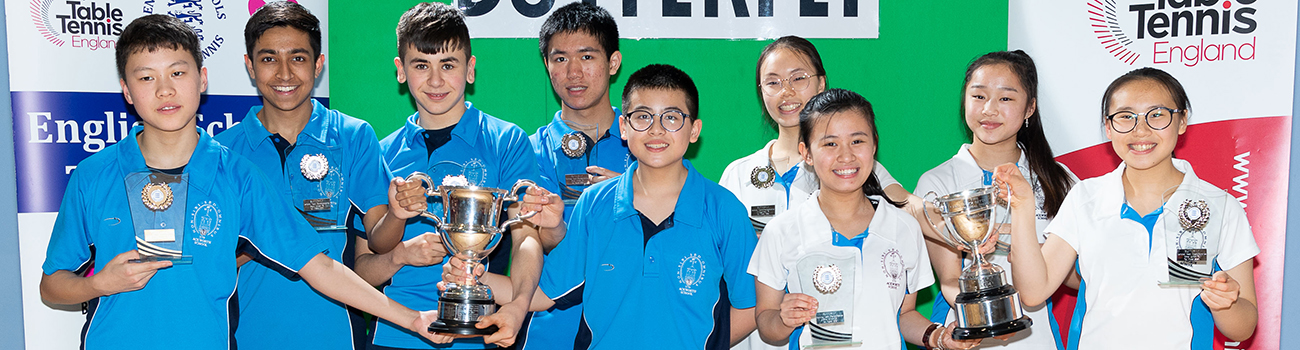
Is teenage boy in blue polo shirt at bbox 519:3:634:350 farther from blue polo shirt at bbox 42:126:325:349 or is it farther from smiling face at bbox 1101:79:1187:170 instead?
smiling face at bbox 1101:79:1187:170

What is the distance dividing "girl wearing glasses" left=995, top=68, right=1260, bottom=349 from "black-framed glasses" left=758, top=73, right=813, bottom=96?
102cm

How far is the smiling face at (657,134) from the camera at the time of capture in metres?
2.82

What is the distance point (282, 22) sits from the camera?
3.29 meters

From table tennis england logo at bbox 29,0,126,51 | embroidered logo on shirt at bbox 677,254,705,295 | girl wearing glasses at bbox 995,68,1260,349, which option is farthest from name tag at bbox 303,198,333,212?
girl wearing glasses at bbox 995,68,1260,349

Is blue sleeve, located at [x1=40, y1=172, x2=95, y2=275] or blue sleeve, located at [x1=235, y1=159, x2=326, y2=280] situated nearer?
blue sleeve, located at [x1=40, y1=172, x2=95, y2=275]

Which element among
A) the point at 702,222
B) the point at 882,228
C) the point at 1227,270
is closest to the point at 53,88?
the point at 702,222

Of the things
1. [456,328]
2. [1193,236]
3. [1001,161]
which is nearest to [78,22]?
[456,328]

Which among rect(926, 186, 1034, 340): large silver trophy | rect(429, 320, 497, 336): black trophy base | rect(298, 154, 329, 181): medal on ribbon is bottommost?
rect(429, 320, 497, 336): black trophy base

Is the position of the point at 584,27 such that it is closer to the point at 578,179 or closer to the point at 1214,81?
the point at 578,179

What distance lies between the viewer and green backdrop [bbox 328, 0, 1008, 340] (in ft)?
15.0

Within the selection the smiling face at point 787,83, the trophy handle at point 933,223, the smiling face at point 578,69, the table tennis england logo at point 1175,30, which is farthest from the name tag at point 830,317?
the table tennis england logo at point 1175,30

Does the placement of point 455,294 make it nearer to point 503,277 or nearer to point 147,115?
point 503,277

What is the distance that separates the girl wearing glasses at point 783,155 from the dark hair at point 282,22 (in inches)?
70.2

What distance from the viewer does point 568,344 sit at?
345cm
